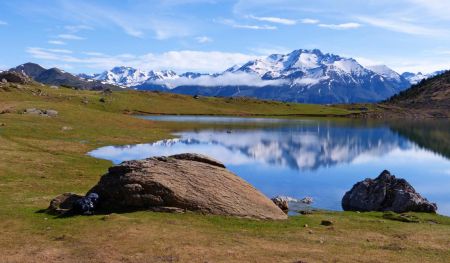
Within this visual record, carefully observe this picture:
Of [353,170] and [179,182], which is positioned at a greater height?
[179,182]

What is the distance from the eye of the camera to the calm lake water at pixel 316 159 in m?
62.9

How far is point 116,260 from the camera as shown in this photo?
24.1 m

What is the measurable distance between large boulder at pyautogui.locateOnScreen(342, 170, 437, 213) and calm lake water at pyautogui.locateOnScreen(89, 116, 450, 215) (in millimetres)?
2800

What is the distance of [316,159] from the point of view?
317ft

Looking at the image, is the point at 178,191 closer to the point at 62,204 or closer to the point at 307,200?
the point at 62,204

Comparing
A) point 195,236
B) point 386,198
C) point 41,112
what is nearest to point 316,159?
point 386,198

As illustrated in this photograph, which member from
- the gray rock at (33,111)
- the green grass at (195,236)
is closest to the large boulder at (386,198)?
the green grass at (195,236)

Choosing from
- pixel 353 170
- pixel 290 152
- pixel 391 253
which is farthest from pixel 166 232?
pixel 290 152

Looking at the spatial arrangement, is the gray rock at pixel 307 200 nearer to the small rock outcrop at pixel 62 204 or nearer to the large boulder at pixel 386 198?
→ the large boulder at pixel 386 198

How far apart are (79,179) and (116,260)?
3076 cm

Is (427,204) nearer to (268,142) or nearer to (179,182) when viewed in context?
(179,182)

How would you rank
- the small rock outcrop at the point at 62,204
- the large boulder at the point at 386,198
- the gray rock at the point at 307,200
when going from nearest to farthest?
the small rock outcrop at the point at 62,204 < the large boulder at the point at 386,198 < the gray rock at the point at 307,200

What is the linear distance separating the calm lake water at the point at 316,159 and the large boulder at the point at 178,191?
16.6 meters

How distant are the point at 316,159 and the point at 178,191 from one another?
65.9 meters
